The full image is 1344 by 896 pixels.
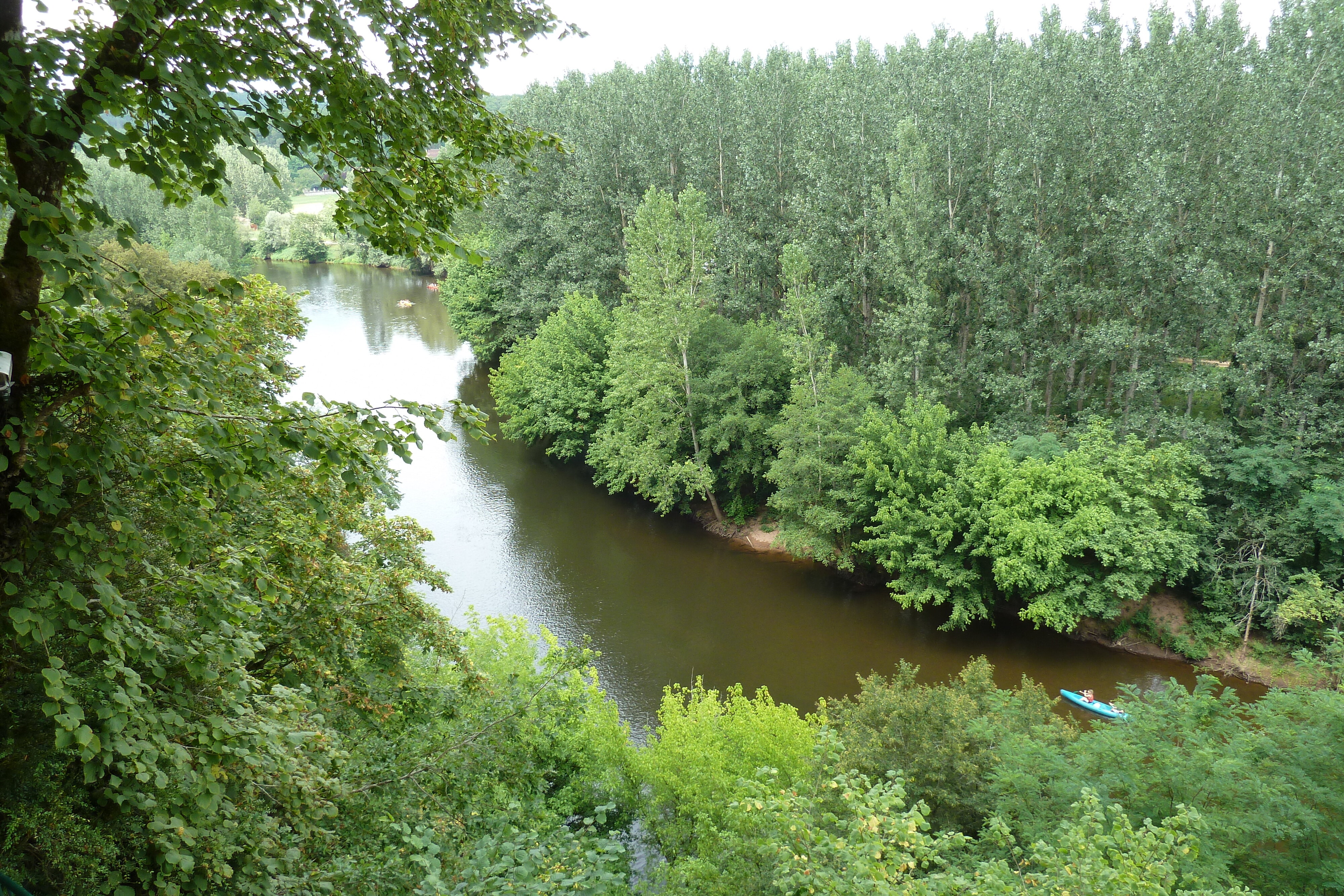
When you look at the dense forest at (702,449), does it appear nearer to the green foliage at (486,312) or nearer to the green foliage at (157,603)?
the green foliage at (157,603)

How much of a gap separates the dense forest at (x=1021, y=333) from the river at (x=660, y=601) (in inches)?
46.9

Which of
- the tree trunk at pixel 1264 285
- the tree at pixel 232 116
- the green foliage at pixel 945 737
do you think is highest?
the tree trunk at pixel 1264 285

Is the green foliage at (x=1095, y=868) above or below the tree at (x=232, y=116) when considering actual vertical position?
below

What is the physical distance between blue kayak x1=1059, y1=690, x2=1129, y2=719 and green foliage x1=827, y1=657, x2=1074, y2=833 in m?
5.38

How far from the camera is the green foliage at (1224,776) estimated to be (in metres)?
8.96

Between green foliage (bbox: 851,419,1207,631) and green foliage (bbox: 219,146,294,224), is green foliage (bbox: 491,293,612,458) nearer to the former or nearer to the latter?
green foliage (bbox: 851,419,1207,631)

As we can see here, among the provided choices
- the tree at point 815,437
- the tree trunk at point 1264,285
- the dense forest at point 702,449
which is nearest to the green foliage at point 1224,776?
the dense forest at point 702,449

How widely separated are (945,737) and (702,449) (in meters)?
16.3

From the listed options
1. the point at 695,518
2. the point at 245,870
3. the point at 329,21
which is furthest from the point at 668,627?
the point at 329,21

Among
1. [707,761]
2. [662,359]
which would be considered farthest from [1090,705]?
[662,359]

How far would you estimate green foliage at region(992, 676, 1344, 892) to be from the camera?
29.4ft

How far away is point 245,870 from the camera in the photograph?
4.38m

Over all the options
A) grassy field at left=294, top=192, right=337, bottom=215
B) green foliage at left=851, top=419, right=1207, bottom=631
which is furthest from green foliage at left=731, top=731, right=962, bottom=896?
grassy field at left=294, top=192, right=337, bottom=215

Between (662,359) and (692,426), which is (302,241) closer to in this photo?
(662,359)
